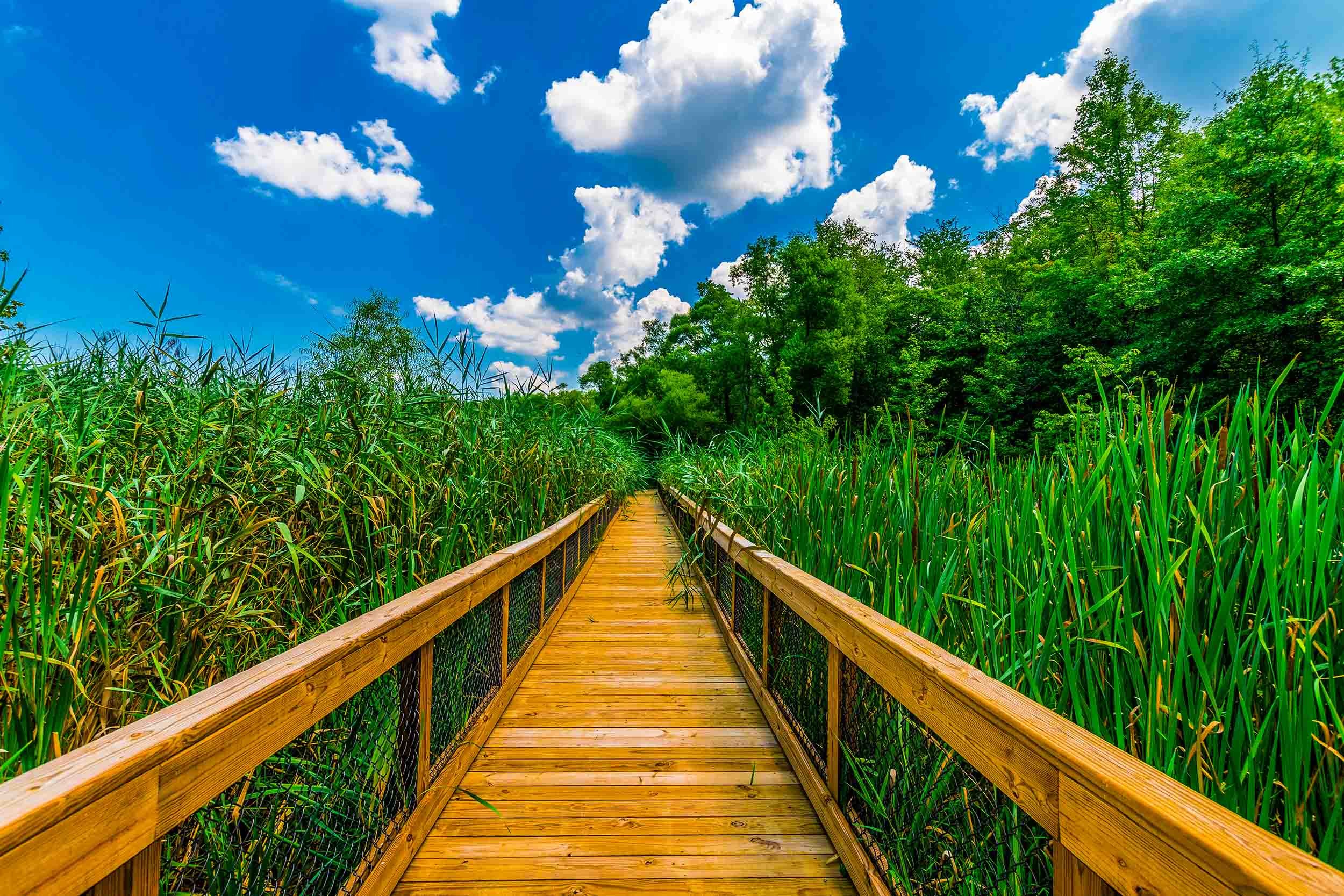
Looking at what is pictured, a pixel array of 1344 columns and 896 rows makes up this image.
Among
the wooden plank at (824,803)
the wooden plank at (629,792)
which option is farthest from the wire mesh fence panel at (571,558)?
the wooden plank at (629,792)

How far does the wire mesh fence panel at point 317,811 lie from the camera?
99 cm

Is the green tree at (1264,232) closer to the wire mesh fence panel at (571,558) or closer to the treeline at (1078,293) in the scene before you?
the treeline at (1078,293)

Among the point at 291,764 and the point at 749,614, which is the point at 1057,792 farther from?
the point at 749,614

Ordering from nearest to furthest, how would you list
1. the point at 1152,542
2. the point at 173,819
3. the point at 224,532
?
the point at 173,819 → the point at 1152,542 → the point at 224,532

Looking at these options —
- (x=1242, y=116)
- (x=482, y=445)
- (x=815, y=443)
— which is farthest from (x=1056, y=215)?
(x=482, y=445)

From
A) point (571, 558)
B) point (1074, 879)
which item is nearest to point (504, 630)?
point (571, 558)

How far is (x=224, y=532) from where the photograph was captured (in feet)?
4.83

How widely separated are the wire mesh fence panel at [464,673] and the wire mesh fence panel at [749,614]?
1.22m

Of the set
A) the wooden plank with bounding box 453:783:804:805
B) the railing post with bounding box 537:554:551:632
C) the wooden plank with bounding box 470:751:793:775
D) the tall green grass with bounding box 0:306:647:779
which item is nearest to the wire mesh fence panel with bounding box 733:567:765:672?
the wooden plank with bounding box 470:751:793:775

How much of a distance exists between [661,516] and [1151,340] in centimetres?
1516

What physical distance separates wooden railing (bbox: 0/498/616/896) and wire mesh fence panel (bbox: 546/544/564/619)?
3.26ft

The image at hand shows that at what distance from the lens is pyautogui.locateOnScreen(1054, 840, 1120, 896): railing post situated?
2.17 feet

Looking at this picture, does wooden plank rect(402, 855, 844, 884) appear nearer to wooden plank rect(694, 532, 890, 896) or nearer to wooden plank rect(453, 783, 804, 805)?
wooden plank rect(694, 532, 890, 896)

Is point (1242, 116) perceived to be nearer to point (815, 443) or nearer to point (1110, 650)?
point (815, 443)
